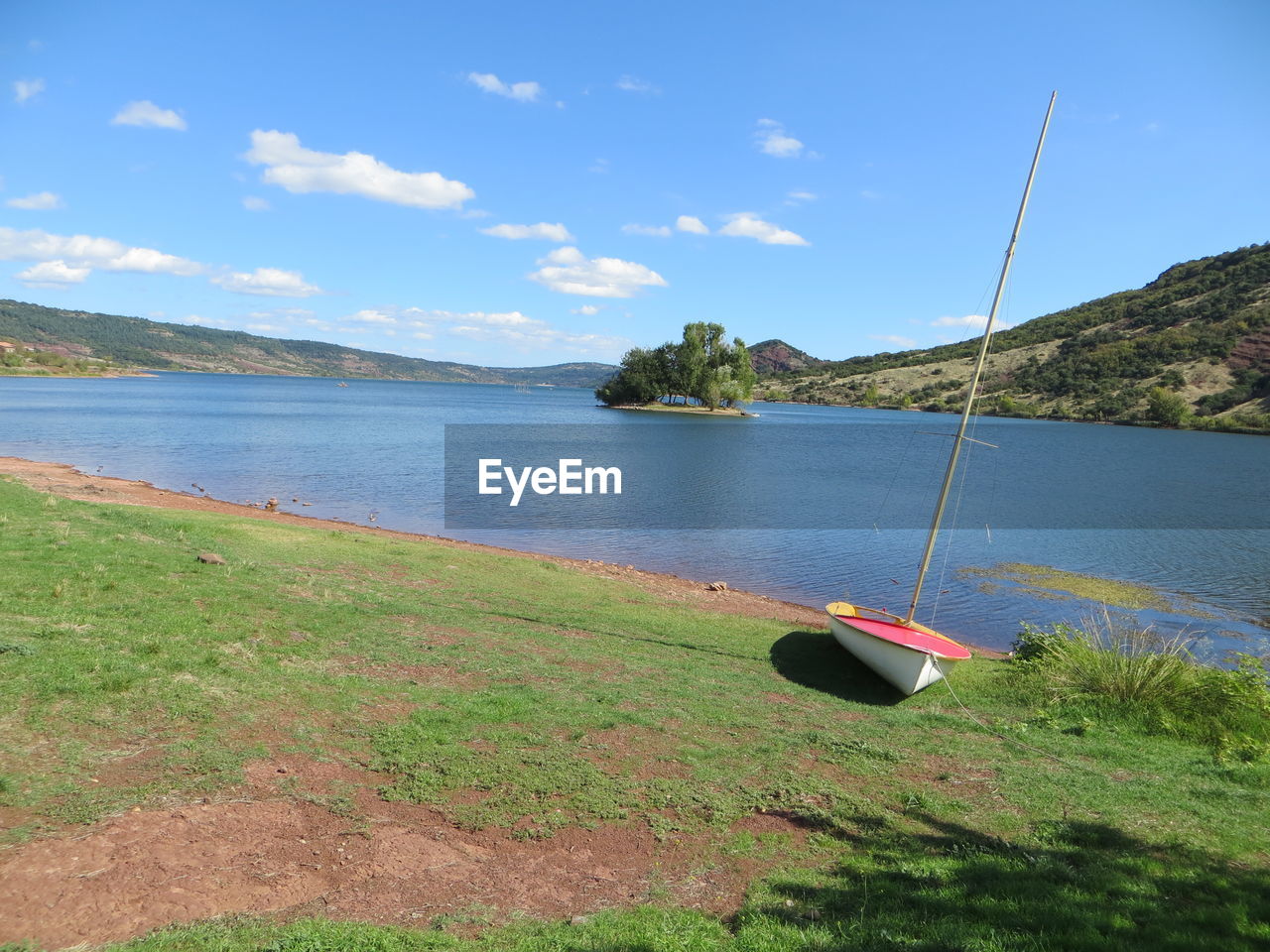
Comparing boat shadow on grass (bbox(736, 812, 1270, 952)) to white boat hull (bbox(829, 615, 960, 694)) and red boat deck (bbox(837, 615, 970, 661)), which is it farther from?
red boat deck (bbox(837, 615, 970, 661))

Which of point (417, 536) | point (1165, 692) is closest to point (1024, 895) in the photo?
point (1165, 692)

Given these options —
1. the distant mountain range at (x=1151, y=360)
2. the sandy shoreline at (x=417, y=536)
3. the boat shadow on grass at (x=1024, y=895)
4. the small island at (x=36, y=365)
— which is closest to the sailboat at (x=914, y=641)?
the sandy shoreline at (x=417, y=536)

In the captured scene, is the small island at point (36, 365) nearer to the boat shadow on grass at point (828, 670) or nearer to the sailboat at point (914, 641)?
the boat shadow on grass at point (828, 670)

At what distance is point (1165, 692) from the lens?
11.3m

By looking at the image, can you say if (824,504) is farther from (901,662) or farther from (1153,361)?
(1153,361)

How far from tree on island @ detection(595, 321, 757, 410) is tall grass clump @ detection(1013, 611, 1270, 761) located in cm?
11612

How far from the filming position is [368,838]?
643cm

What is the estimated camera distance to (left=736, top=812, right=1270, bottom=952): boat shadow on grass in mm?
5094

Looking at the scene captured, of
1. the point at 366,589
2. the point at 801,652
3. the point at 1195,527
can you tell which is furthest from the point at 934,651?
the point at 1195,527

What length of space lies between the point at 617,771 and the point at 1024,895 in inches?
156

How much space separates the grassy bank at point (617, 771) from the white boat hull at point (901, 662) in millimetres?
443

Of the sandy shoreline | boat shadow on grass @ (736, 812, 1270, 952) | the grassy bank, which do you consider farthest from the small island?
boat shadow on grass @ (736, 812, 1270, 952)

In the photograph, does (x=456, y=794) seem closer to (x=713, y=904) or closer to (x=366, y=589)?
(x=713, y=904)

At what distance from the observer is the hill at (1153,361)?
388ft
